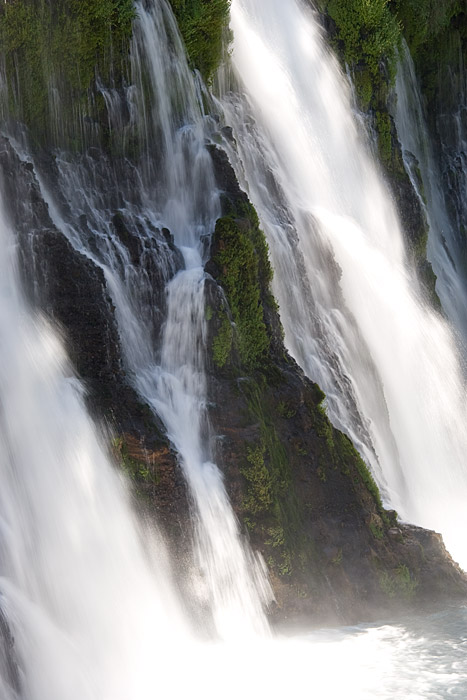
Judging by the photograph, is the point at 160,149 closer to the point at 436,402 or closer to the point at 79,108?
the point at 79,108

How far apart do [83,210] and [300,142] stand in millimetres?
8110

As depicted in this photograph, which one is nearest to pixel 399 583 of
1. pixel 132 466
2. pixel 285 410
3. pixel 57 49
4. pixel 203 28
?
pixel 285 410

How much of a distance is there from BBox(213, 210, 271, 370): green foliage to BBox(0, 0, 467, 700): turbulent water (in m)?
0.46

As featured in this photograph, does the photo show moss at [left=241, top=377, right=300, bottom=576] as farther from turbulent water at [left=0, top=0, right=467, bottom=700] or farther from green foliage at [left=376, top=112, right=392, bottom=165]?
green foliage at [left=376, top=112, right=392, bottom=165]

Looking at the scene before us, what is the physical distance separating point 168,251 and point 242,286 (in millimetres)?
1186

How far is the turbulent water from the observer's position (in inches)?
408

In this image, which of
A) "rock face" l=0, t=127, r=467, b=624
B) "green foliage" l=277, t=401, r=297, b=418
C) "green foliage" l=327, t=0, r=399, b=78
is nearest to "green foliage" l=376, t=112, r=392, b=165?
"green foliage" l=327, t=0, r=399, b=78

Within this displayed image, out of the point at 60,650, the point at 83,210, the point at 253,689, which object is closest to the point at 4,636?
the point at 60,650

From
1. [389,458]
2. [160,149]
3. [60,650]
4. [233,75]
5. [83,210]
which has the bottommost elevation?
[60,650]

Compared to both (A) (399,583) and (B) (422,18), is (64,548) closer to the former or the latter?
(A) (399,583)

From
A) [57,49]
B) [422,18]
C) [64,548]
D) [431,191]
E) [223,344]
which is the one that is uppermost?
[422,18]

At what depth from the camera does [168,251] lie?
545 inches

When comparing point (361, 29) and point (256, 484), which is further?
point (361, 29)

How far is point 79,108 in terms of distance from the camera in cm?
1499
